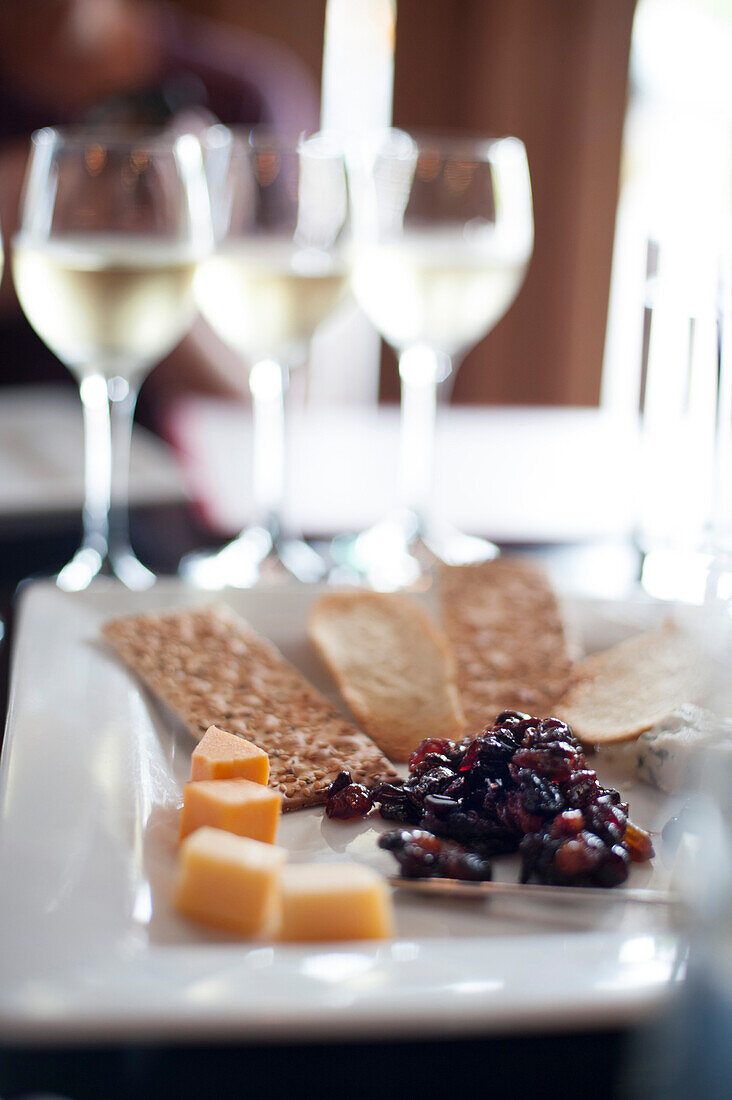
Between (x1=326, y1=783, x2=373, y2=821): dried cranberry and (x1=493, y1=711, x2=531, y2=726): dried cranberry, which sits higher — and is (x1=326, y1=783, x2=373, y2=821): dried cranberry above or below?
below

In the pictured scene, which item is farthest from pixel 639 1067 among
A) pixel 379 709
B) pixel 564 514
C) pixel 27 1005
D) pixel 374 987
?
pixel 564 514

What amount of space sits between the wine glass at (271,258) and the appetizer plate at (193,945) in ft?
1.52

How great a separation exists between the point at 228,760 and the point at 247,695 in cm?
16

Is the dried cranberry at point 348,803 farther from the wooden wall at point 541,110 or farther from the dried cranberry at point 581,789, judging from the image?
the wooden wall at point 541,110

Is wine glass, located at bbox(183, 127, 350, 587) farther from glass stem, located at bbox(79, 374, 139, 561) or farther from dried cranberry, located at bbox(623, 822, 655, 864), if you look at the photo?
dried cranberry, located at bbox(623, 822, 655, 864)

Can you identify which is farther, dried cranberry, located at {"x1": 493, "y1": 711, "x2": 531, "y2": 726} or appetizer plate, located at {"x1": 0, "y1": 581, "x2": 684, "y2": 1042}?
dried cranberry, located at {"x1": 493, "y1": 711, "x2": 531, "y2": 726}

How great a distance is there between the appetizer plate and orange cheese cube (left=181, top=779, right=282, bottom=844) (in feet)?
0.07

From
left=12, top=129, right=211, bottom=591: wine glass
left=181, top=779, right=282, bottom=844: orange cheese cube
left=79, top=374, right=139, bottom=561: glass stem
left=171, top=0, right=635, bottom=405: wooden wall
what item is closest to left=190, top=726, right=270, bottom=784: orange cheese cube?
left=181, top=779, right=282, bottom=844: orange cheese cube

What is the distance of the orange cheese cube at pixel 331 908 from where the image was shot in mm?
488

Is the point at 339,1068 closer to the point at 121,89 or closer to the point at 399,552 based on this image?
the point at 399,552

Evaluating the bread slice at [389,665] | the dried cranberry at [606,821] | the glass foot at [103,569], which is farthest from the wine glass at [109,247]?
the dried cranberry at [606,821]

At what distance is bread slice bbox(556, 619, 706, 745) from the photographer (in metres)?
0.75

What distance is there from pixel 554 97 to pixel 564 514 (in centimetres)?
276

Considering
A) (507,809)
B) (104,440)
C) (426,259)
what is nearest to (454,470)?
(426,259)
